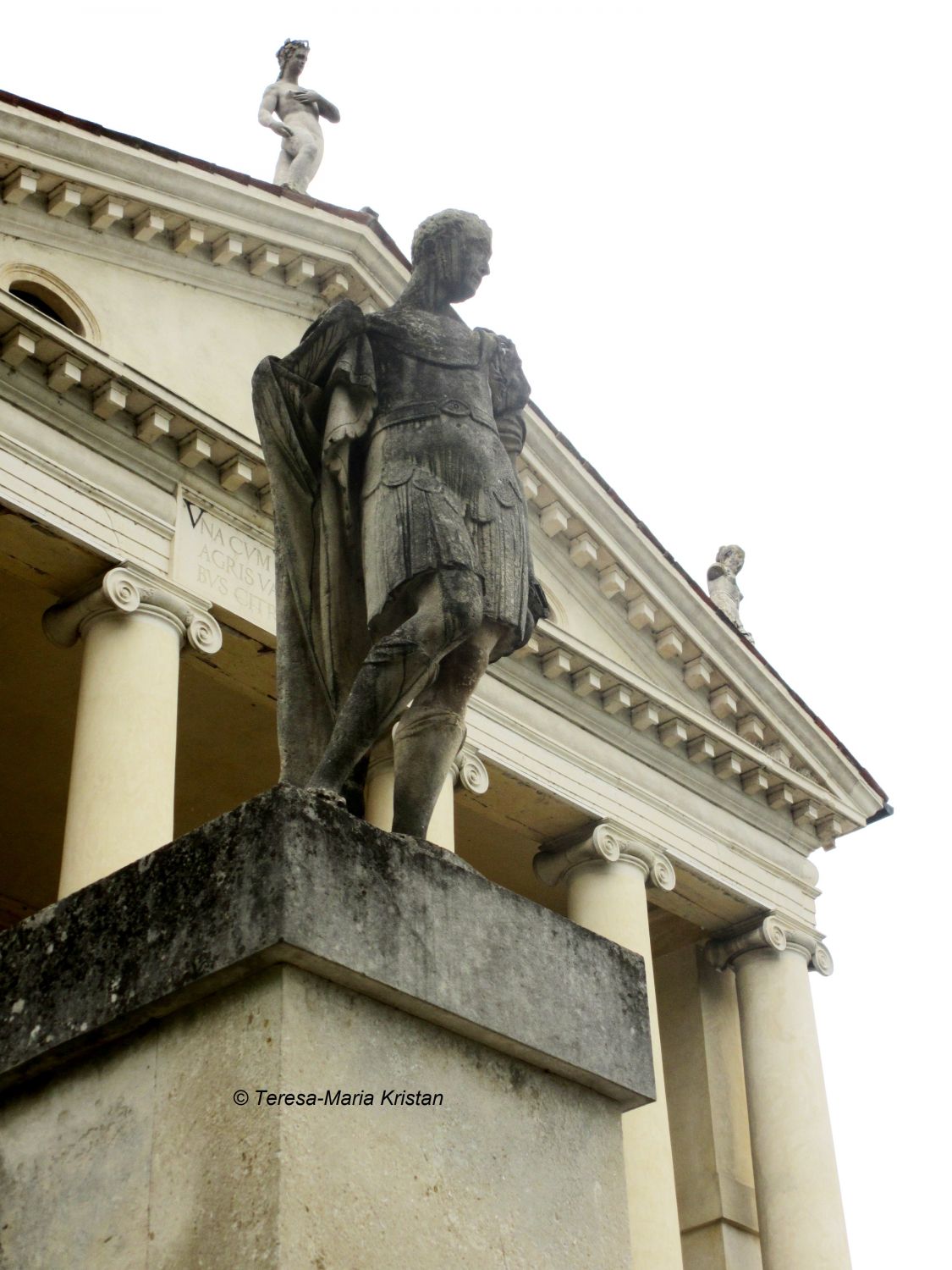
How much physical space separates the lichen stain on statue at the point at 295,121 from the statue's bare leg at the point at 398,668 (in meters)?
13.8

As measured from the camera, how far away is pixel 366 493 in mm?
6742

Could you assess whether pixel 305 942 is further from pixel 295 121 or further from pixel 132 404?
pixel 295 121

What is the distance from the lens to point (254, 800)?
5.57 meters

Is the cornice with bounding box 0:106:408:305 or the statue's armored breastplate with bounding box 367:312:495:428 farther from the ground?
the cornice with bounding box 0:106:408:305

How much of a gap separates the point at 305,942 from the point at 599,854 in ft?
47.1

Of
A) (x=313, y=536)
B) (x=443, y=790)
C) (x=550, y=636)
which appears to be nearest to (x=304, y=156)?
(x=550, y=636)

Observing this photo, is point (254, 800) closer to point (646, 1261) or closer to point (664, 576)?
point (646, 1261)

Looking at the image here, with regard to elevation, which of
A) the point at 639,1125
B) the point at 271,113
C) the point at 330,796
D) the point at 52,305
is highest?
the point at 271,113

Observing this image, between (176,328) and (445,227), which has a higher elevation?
(176,328)

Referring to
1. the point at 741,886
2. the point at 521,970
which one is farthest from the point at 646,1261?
A: the point at 521,970

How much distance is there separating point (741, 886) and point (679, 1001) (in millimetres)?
1844

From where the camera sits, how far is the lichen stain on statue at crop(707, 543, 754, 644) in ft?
76.0

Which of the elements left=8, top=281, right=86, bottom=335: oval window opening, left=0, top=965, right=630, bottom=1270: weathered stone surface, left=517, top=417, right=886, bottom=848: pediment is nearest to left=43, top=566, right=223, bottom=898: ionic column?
left=8, top=281, right=86, bottom=335: oval window opening

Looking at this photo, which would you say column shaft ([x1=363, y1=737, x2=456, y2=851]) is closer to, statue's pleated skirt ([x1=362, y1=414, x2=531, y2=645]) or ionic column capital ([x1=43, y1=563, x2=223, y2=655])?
ionic column capital ([x1=43, y1=563, x2=223, y2=655])
